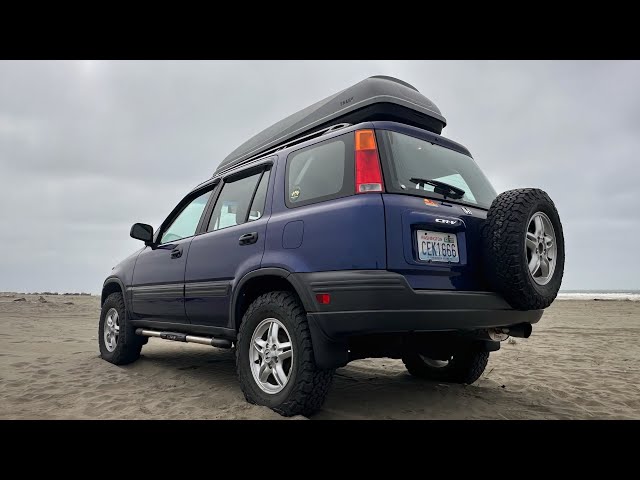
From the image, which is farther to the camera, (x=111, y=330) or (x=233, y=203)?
(x=111, y=330)

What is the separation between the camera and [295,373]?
8.66 ft

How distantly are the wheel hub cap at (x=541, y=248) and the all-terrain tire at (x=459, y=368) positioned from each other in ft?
3.66

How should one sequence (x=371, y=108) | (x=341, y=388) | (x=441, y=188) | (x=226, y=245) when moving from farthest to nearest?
(x=341, y=388), (x=226, y=245), (x=371, y=108), (x=441, y=188)

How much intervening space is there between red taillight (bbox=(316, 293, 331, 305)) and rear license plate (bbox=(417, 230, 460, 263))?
1.94ft

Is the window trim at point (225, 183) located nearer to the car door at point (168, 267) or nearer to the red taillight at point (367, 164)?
the car door at point (168, 267)

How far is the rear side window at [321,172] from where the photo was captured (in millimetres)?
2707

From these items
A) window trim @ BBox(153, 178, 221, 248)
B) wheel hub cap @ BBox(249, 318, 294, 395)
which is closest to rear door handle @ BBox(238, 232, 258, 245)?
wheel hub cap @ BBox(249, 318, 294, 395)

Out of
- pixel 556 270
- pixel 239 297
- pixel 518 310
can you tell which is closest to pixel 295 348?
pixel 239 297

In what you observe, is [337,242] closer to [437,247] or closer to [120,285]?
[437,247]

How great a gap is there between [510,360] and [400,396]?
2650 millimetres

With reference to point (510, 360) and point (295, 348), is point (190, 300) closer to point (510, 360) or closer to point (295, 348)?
point (295, 348)

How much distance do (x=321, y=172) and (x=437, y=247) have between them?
938 mm

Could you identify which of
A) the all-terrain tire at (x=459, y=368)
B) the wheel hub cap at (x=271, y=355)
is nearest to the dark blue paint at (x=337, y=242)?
the wheel hub cap at (x=271, y=355)

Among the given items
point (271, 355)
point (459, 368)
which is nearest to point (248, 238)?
point (271, 355)
